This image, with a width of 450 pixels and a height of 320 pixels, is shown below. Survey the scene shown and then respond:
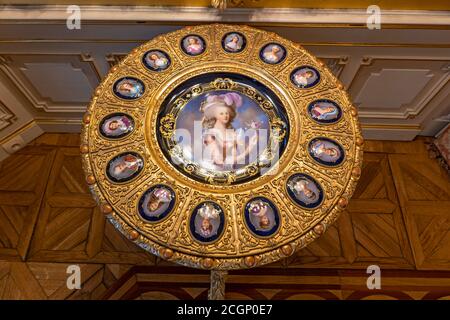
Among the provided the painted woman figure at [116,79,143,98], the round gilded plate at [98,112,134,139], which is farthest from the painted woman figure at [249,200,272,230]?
the painted woman figure at [116,79,143,98]

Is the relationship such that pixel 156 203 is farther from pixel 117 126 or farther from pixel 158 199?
pixel 117 126

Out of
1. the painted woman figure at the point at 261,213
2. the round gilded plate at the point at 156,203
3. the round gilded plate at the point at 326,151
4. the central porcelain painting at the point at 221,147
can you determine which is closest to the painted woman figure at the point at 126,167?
the central porcelain painting at the point at 221,147

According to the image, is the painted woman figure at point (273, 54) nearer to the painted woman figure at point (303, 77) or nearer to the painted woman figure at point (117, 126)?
the painted woman figure at point (303, 77)

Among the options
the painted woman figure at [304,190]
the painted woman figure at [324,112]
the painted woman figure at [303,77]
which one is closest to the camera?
the painted woman figure at [304,190]

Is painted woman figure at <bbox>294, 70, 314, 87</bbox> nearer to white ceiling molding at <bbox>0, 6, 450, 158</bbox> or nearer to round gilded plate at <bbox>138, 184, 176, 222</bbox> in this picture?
white ceiling molding at <bbox>0, 6, 450, 158</bbox>

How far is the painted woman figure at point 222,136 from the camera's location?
1.86 metres

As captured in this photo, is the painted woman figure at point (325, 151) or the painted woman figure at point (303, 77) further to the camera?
the painted woman figure at point (303, 77)

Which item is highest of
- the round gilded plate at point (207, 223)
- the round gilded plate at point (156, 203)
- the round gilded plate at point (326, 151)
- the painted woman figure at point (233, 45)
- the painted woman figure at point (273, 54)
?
the painted woman figure at point (233, 45)


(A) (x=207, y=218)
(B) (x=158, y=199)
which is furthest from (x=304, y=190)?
(B) (x=158, y=199)

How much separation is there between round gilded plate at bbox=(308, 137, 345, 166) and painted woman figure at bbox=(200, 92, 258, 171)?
0.36 meters

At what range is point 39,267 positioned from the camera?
2629 millimetres

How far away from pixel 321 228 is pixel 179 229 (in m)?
0.75

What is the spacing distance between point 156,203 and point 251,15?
5.51ft
